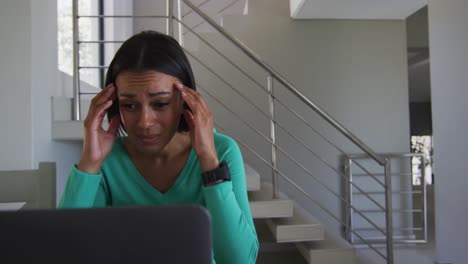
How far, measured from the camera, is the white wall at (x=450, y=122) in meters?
1.89

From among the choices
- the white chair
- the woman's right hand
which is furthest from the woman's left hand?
the white chair

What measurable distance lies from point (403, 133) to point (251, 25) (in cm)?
128

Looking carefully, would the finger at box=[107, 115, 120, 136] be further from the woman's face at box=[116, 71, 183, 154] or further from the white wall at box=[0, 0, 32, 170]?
the white wall at box=[0, 0, 32, 170]

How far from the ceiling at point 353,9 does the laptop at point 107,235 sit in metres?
2.39

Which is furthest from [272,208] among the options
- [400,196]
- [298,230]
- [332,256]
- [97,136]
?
[400,196]

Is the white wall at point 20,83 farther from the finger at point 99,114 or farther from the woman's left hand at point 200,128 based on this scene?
the woman's left hand at point 200,128

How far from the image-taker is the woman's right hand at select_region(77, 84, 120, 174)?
59 centimetres

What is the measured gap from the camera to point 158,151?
0.59 m

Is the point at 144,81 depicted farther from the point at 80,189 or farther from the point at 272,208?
the point at 272,208

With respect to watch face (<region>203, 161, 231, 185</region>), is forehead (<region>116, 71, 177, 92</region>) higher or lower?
higher

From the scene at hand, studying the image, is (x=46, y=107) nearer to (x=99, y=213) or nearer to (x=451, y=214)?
(x=99, y=213)

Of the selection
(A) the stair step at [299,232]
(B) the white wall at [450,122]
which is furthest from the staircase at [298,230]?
(B) the white wall at [450,122]

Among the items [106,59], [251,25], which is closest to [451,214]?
[251,25]

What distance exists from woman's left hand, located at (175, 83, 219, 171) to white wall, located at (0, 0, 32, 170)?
3.52ft
